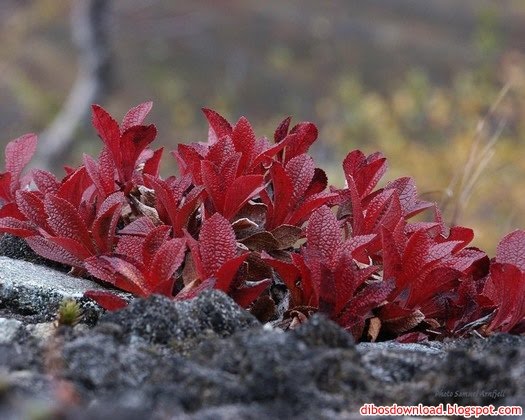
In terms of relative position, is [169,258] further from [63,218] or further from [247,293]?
[63,218]

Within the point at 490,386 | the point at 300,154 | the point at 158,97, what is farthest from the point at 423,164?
the point at 490,386

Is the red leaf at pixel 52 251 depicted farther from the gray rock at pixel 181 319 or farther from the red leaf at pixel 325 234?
the red leaf at pixel 325 234

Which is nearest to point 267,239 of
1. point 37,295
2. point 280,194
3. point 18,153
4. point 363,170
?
point 280,194

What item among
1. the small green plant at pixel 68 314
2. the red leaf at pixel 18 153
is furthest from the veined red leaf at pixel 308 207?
the red leaf at pixel 18 153

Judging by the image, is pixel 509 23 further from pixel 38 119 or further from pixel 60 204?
pixel 60 204

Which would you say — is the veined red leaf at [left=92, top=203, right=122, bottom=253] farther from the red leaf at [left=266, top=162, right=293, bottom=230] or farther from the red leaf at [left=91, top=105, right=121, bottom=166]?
the red leaf at [left=266, top=162, right=293, bottom=230]
